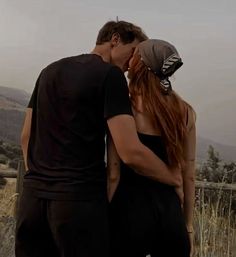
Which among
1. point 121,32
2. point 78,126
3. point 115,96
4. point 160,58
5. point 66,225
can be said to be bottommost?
point 66,225

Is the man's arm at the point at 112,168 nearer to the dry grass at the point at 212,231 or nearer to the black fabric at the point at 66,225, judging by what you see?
the black fabric at the point at 66,225

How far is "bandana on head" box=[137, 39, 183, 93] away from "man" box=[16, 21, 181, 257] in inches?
6.8

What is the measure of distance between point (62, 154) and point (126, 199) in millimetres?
326

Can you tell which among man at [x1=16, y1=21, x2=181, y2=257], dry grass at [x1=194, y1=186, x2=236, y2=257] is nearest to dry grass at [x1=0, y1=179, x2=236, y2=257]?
dry grass at [x1=194, y1=186, x2=236, y2=257]

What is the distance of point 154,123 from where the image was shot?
263cm

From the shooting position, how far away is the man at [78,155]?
8.25 ft

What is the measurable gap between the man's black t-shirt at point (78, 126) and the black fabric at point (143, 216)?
114 millimetres

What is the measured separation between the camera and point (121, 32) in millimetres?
2707

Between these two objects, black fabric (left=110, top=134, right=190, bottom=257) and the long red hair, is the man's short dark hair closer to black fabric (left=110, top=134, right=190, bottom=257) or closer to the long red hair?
the long red hair

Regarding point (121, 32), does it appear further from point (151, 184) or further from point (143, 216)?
point (143, 216)

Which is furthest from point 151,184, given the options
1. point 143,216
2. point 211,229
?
point 211,229

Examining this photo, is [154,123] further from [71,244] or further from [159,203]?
[71,244]

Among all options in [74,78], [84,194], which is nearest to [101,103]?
[74,78]

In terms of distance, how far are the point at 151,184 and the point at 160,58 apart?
53 centimetres
